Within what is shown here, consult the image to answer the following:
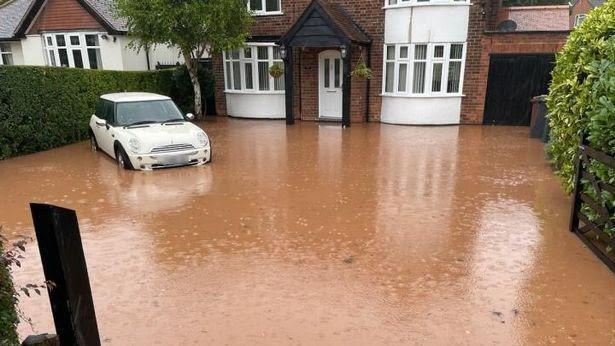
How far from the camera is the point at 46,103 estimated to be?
418 inches

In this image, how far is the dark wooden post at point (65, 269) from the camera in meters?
1.97

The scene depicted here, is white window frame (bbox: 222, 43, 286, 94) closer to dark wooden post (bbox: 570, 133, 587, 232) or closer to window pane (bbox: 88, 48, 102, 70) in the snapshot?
window pane (bbox: 88, 48, 102, 70)

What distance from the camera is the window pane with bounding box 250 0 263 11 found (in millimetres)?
15896

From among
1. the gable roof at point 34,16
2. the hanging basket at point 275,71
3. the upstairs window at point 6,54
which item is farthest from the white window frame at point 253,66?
the upstairs window at point 6,54

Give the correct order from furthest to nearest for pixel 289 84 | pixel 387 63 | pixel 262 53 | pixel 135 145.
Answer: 1. pixel 262 53
2. pixel 289 84
3. pixel 387 63
4. pixel 135 145

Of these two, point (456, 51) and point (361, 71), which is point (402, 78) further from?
point (456, 51)

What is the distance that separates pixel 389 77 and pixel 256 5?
5719mm

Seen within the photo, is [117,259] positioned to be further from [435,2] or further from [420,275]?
[435,2]

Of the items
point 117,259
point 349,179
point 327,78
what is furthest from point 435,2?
point 117,259

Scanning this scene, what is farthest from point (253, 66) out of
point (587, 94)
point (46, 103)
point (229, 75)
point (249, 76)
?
point (587, 94)

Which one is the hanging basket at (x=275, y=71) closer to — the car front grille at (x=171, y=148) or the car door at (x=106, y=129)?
the car door at (x=106, y=129)

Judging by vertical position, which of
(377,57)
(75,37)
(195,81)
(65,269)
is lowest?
(65,269)

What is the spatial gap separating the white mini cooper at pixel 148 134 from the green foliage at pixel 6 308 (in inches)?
264

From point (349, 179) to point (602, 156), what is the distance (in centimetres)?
409
